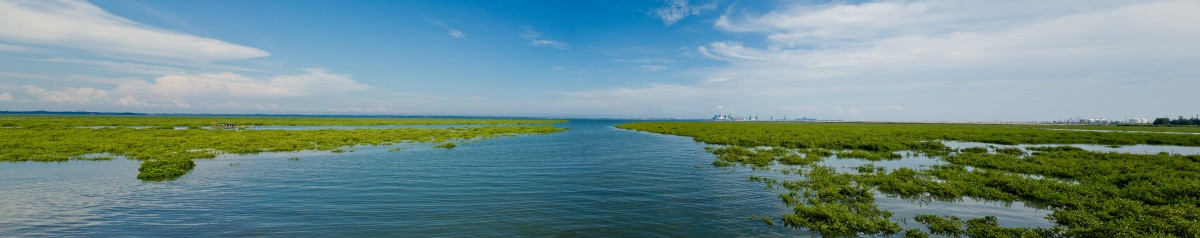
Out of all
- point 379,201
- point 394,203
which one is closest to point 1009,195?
point 394,203

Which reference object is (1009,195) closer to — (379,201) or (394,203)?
(394,203)

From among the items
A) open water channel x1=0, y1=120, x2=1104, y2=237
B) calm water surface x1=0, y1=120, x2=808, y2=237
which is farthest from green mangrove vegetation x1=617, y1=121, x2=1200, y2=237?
calm water surface x1=0, y1=120, x2=808, y2=237

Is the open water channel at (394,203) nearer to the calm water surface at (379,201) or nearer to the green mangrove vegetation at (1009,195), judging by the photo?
the calm water surface at (379,201)

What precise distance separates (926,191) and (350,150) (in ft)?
125

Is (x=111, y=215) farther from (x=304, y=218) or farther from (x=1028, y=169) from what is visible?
(x=1028, y=169)

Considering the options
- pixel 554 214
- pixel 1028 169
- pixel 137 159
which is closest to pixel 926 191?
pixel 1028 169

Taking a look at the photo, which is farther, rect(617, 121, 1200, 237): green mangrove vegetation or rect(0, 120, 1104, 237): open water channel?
rect(0, 120, 1104, 237): open water channel

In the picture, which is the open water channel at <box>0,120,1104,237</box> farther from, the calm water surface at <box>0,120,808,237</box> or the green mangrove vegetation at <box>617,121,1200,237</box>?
the green mangrove vegetation at <box>617,121,1200,237</box>

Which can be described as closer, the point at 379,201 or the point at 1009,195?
the point at 379,201

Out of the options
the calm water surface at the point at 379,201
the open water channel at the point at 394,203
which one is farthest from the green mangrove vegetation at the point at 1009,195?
the calm water surface at the point at 379,201

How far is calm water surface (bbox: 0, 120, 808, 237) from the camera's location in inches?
488

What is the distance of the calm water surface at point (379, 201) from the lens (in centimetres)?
1239

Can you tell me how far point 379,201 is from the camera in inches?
632

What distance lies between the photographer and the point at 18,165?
911 inches
